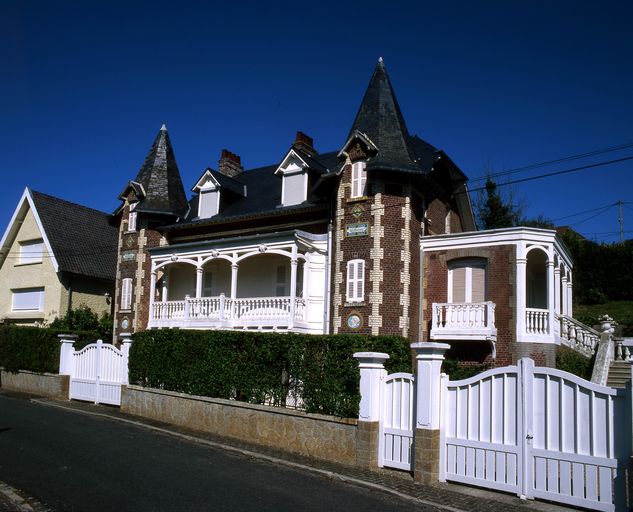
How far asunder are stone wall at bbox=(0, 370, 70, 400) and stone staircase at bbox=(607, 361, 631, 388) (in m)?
15.9

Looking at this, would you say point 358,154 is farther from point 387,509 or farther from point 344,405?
point 387,509

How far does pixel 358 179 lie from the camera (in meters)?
20.4

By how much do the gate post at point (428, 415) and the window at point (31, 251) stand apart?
90.3 feet

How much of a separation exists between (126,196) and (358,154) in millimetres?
12288

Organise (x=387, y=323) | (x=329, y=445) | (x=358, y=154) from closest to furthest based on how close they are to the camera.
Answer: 1. (x=329, y=445)
2. (x=387, y=323)
3. (x=358, y=154)

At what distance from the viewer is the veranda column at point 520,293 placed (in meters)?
17.9

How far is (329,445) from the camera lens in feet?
36.0

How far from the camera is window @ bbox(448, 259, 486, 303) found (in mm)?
19328

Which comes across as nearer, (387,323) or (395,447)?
(395,447)

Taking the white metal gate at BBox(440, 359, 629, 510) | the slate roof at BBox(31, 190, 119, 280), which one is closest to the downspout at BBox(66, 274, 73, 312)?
the slate roof at BBox(31, 190, 119, 280)

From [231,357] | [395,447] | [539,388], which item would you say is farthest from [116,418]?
[539,388]

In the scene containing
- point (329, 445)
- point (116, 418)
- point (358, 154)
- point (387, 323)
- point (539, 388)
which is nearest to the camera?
point (539, 388)

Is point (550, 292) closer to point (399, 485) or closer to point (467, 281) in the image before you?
point (467, 281)

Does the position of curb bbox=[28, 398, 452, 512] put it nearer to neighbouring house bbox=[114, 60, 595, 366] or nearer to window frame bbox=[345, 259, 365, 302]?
neighbouring house bbox=[114, 60, 595, 366]
